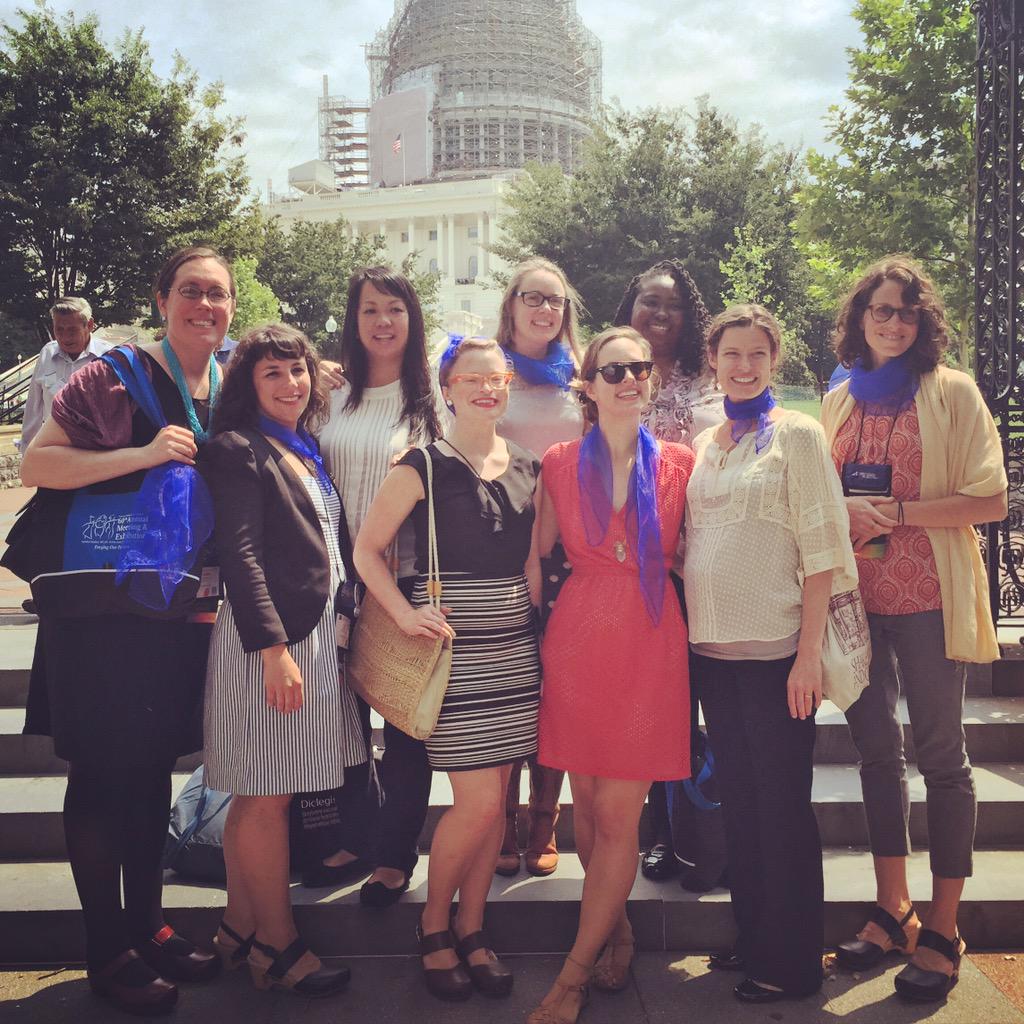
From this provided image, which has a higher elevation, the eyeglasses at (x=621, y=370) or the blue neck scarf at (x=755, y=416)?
the eyeglasses at (x=621, y=370)

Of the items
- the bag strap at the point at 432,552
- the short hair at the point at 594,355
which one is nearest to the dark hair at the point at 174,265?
the bag strap at the point at 432,552

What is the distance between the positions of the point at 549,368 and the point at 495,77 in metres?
108

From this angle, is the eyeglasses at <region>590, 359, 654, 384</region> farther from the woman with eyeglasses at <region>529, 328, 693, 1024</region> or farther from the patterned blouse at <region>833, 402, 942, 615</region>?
the patterned blouse at <region>833, 402, 942, 615</region>

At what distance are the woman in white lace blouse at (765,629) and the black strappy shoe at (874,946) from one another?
240 millimetres

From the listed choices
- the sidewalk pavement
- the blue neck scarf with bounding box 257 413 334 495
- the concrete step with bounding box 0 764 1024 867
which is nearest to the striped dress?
the blue neck scarf with bounding box 257 413 334 495

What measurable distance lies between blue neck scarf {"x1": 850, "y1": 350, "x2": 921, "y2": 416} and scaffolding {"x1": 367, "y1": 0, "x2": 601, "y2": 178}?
337 ft

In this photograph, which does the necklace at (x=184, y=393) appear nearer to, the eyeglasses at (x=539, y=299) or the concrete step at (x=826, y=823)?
the eyeglasses at (x=539, y=299)

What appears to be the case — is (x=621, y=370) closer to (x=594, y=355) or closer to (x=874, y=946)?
(x=594, y=355)

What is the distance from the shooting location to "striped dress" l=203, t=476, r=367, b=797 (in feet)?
9.70

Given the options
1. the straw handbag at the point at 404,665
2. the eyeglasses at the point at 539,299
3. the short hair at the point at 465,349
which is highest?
the eyeglasses at the point at 539,299

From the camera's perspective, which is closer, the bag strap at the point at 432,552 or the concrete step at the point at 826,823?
the bag strap at the point at 432,552

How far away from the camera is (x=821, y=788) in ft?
13.4

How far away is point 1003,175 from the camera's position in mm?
5215

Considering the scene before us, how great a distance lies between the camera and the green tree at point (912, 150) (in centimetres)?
1602
